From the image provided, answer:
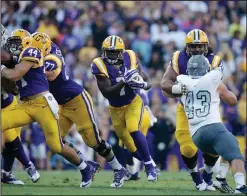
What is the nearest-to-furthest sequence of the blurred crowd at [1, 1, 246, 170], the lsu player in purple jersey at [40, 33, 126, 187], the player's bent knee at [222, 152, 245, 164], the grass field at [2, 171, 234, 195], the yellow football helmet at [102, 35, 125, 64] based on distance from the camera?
1. the player's bent knee at [222, 152, 245, 164]
2. the grass field at [2, 171, 234, 195]
3. the lsu player in purple jersey at [40, 33, 126, 187]
4. the yellow football helmet at [102, 35, 125, 64]
5. the blurred crowd at [1, 1, 246, 170]

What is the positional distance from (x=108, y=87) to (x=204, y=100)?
2.24 metres

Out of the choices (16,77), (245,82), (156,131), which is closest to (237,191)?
(16,77)

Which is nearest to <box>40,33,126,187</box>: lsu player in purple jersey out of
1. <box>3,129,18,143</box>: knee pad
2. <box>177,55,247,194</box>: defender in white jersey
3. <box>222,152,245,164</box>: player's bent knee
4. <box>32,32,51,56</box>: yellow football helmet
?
<box>32,32,51,56</box>: yellow football helmet

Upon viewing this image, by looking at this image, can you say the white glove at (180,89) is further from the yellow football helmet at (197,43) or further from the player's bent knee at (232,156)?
the yellow football helmet at (197,43)

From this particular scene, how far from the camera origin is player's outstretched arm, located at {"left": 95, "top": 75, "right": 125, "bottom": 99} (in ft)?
35.7

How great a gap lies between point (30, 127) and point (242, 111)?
399 centimetres

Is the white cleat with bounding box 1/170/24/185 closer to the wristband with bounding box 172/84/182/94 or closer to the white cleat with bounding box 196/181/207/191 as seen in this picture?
the white cleat with bounding box 196/181/207/191

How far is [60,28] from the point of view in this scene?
18.5 metres

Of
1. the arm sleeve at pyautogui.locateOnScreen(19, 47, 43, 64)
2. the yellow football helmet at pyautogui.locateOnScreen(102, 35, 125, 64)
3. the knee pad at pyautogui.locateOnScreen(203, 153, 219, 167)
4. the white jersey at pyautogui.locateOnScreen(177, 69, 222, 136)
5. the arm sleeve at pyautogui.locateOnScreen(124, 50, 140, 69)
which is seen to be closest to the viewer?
the white jersey at pyautogui.locateOnScreen(177, 69, 222, 136)

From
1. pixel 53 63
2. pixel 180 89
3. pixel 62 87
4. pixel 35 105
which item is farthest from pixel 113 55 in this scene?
pixel 180 89

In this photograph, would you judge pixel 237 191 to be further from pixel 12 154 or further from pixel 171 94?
pixel 12 154

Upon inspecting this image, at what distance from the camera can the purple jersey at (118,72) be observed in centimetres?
1105

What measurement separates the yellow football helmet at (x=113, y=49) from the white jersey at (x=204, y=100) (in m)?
2.19

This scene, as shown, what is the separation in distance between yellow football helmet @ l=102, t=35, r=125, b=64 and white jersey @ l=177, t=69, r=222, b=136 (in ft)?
7.17
